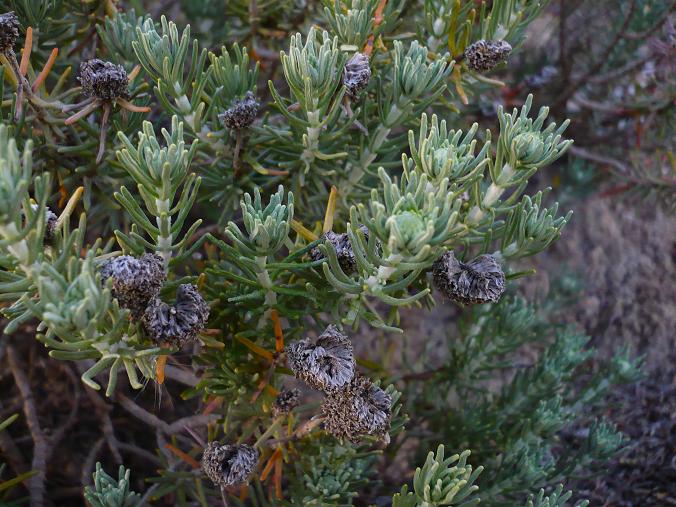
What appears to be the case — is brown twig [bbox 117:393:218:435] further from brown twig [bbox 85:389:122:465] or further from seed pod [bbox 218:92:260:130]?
seed pod [bbox 218:92:260:130]

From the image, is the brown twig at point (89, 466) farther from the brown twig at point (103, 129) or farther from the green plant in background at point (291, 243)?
the brown twig at point (103, 129)

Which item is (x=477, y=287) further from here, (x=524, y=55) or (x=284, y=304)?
(x=524, y=55)

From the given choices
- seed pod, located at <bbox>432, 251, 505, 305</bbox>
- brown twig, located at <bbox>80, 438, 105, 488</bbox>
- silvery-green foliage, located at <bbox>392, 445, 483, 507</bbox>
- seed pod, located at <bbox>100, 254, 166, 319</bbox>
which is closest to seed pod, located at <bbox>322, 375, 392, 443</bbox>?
silvery-green foliage, located at <bbox>392, 445, 483, 507</bbox>

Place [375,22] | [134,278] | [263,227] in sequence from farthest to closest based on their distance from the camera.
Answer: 1. [375,22]
2. [263,227]
3. [134,278]

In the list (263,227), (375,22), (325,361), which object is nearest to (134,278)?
(263,227)

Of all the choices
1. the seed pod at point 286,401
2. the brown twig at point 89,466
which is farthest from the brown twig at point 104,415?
the seed pod at point 286,401

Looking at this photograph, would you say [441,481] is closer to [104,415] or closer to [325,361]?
[325,361]
